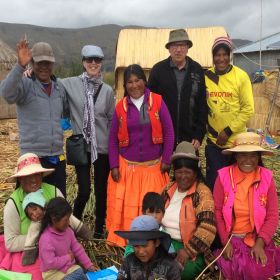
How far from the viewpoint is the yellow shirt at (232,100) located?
395 cm

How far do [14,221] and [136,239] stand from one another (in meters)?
1.05

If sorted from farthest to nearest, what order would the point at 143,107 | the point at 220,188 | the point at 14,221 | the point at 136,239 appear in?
the point at 143,107 < the point at 220,188 < the point at 14,221 < the point at 136,239

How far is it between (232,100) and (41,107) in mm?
1729

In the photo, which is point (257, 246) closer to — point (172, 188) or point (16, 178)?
point (172, 188)

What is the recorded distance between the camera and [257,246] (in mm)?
3242

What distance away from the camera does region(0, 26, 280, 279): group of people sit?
316cm

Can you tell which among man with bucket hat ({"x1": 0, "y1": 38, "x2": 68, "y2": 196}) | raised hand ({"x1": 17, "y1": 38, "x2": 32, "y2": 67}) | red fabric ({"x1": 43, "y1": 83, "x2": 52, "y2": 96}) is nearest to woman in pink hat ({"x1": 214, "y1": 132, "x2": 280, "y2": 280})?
man with bucket hat ({"x1": 0, "y1": 38, "x2": 68, "y2": 196})

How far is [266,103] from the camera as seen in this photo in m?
11.4

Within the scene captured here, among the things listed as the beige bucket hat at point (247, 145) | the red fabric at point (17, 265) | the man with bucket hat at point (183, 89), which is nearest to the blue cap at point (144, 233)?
the red fabric at point (17, 265)

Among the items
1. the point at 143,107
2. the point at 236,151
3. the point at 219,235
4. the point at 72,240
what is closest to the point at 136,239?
the point at 72,240

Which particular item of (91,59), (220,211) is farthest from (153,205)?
(91,59)

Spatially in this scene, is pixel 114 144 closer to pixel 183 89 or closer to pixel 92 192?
pixel 183 89

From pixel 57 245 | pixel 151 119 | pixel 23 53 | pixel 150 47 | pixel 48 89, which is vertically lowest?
pixel 57 245

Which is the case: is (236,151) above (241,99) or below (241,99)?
below
